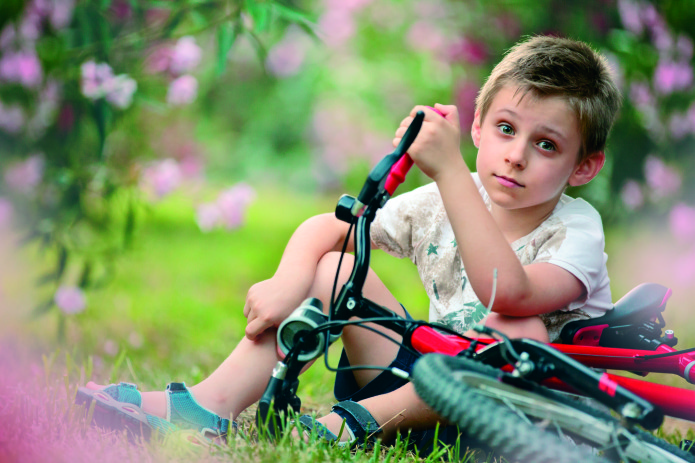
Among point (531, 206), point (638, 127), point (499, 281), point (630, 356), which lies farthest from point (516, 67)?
point (638, 127)

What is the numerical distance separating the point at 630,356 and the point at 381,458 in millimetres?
481

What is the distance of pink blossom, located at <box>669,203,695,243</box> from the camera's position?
3262 millimetres

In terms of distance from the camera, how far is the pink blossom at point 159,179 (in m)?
2.45

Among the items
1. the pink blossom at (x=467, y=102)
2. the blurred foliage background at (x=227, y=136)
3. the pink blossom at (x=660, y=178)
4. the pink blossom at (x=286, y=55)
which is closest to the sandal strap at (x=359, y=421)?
the blurred foliage background at (x=227, y=136)

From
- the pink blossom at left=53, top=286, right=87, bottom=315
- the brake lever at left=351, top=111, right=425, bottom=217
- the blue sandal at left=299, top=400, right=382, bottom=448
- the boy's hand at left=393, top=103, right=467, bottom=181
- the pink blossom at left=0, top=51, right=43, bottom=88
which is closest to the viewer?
the brake lever at left=351, top=111, right=425, bottom=217

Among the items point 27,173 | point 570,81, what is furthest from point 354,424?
point 27,173

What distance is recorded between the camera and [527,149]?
120 centimetres

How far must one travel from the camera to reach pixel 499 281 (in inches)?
41.8

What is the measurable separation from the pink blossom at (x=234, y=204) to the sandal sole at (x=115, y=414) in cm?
135

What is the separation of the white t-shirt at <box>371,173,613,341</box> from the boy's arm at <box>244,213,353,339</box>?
0.52 feet

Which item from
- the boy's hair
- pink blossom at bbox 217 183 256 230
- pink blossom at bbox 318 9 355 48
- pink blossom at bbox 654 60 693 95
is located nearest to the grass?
pink blossom at bbox 217 183 256 230

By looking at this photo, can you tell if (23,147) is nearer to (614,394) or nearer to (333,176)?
(614,394)

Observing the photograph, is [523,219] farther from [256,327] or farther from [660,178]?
[660,178]

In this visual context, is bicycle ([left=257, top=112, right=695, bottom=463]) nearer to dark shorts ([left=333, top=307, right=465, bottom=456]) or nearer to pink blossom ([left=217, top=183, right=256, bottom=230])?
dark shorts ([left=333, top=307, right=465, bottom=456])
